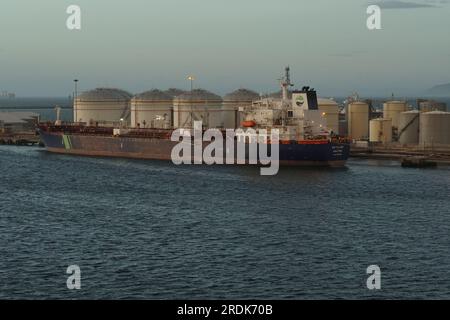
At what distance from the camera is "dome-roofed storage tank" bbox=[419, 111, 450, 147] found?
68.8 meters

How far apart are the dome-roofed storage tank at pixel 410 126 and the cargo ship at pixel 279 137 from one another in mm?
11086

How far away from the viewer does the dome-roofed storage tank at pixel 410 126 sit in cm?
7219

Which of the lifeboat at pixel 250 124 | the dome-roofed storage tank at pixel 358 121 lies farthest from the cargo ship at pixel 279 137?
the dome-roofed storage tank at pixel 358 121

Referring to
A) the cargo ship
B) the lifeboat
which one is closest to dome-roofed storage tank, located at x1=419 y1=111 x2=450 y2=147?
the cargo ship

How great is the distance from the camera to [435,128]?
6906 centimetres

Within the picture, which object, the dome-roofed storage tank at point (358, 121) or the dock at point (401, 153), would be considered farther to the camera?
the dome-roofed storage tank at point (358, 121)

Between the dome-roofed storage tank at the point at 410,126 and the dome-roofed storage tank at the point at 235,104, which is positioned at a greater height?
the dome-roofed storage tank at the point at 235,104

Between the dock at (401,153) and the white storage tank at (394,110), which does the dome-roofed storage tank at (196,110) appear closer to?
the dock at (401,153)

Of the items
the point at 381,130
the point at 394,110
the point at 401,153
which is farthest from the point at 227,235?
the point at 394,110

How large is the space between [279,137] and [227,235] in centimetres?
2974

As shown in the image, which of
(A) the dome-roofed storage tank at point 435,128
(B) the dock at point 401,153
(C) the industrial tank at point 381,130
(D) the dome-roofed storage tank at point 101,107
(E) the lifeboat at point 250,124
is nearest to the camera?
(E) the lifeboat at point 250,124

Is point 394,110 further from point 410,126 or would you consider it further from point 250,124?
point 250,124

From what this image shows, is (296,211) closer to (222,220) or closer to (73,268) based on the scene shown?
(222,220)

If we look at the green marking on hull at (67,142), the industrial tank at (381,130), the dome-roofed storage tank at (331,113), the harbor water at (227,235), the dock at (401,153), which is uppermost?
the dome-roofed storage tank at (331,113)
